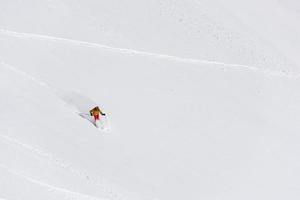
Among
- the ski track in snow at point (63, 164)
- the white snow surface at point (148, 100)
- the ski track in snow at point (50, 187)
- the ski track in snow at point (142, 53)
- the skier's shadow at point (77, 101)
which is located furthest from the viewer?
the ski track in snow at point (142, 53)

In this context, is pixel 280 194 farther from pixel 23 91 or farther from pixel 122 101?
pixel 23 91

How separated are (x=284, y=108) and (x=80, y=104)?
21.2 feet

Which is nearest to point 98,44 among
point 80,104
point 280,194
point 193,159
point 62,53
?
point 62,53

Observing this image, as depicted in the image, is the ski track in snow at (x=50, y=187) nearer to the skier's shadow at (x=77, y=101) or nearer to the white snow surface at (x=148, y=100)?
the white snow surface at (x=148, y=100)

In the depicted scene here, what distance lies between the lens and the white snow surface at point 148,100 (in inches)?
716

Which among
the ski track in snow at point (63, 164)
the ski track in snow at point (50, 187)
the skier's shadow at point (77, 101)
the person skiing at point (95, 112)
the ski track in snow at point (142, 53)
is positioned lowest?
the ski track in snow at point (50, 187)

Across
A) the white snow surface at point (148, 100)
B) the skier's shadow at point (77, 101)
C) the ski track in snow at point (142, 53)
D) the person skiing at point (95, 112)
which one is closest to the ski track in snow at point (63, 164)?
the white snow surface at point (148, 100)

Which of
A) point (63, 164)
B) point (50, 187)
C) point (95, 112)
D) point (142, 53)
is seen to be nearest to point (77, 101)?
point (95, 112)

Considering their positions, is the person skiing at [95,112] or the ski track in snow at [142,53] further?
the ski track in snow at [142,53]

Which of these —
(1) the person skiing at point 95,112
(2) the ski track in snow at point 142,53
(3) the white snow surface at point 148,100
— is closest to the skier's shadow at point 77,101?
(3) the white snow surface at point 148,100

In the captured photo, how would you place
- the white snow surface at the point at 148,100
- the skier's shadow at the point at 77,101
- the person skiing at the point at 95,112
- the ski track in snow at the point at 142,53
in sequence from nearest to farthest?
1. the white snow surface at the point at 148,100
2. the person skiing at the point at 95,112
3. the skier's shadow at the point at 77,101
4. the ski track in snow at the point at 142,53

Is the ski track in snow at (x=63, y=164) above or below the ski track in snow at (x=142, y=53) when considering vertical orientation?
below

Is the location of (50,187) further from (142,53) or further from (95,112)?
(142,53)

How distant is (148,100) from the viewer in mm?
21828
